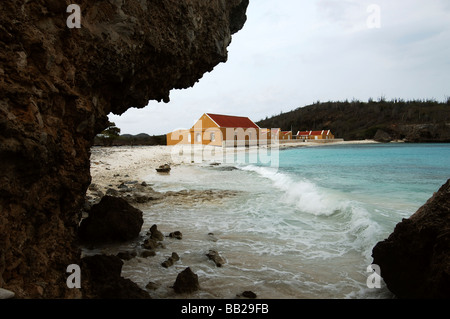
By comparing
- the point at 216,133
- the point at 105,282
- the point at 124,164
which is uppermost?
the point at 216,133

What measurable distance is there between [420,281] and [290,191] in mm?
8743

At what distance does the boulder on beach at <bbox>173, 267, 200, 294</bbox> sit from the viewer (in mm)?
3890

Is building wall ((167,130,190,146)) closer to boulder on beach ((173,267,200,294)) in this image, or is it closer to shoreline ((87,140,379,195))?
shoreline ((87,140,379,195))

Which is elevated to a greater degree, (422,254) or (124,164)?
(124,164)

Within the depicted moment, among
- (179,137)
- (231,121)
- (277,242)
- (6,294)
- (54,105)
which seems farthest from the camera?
(231,121)

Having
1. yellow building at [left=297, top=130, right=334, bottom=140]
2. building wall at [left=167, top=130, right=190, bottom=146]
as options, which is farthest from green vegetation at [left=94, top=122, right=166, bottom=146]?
yellow building at [left=297, top=130, right=334, bottom=140]

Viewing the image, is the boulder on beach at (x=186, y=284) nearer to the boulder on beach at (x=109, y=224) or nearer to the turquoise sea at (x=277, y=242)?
the turquoise sea at (x=277, y=242)

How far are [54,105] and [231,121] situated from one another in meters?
46.5

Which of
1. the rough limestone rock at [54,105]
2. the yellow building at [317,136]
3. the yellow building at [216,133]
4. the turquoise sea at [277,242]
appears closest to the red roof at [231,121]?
the yellow building at [216,133]

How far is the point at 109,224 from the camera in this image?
5.64 meters

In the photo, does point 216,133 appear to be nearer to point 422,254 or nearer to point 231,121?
point 231,121

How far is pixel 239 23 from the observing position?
8.30 meters

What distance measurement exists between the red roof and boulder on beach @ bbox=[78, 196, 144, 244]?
38904 mm

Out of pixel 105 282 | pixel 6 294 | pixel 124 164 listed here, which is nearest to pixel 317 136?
pixel 124 164
